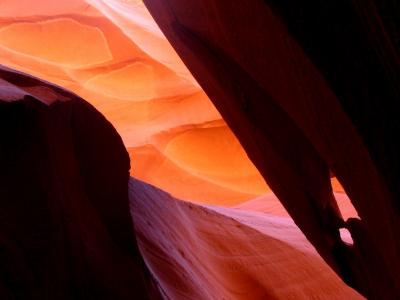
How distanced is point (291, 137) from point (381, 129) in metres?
0.86

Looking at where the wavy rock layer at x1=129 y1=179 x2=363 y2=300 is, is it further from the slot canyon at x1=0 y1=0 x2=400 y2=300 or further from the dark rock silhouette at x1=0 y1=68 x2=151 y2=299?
the dark rock silhouette at x1=0 y1=68 x2=151 y2=299

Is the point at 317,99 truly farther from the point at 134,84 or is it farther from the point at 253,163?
the point at 134,84

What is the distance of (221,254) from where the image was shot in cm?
393

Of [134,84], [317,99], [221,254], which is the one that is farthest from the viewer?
[134,84]

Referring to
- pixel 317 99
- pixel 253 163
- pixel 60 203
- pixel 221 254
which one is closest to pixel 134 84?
pixel 221 254

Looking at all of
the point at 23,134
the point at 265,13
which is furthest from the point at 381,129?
the point at 23,134

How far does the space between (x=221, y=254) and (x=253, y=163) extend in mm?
1346

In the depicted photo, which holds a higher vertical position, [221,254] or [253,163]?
[253,163]

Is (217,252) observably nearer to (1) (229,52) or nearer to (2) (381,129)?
(1) (229,52)

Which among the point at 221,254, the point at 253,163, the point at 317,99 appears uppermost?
the point at 317,99

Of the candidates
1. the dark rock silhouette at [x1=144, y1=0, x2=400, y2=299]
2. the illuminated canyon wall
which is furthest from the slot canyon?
the illuminated canyon wall

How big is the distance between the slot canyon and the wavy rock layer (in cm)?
1

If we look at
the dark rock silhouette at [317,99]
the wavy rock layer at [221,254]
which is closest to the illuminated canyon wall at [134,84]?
the wavy rock layer at [221,254]

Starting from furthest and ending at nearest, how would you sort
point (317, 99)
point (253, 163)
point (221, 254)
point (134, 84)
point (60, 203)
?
point (134, 84), point (221, 254), point (253, 163), point (60, 203), point (317, 99)
